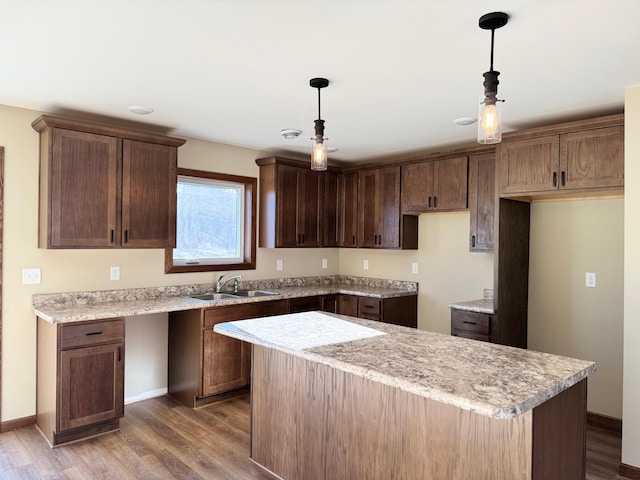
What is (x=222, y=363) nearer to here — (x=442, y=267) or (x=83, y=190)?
(x=83, y=190)

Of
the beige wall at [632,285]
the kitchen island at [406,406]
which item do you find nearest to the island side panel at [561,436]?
the kitchen island at [406,406]

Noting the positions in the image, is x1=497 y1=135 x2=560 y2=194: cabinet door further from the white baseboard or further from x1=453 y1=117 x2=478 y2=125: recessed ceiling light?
the white baseboard

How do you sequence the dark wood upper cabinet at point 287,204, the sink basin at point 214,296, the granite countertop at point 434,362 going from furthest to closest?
1. the dark wood upper cabinet at point 287,204
2. the sink basin at point 214,296
3. the granite countertop at point 434,362

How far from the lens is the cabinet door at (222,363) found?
377 cm

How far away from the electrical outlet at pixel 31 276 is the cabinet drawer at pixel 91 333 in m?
0.61

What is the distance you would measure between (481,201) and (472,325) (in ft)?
3.65

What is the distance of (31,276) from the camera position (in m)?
3.34

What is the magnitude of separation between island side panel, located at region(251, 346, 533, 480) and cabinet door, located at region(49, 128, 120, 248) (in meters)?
1.61

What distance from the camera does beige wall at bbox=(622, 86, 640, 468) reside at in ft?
8.92

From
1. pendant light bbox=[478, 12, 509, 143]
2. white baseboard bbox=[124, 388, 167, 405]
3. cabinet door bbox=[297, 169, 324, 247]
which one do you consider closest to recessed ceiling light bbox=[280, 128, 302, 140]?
cabinet door bbox=[297, 169, 324, 247]

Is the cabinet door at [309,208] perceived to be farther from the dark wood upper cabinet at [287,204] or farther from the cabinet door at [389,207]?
the cabinet door at [389,207]

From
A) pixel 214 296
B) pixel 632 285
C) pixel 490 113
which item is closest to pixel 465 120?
pixel 632 285

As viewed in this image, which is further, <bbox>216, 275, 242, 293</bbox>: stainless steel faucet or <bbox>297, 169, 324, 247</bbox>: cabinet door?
<bbox>297, 169, 324, 247</bbox>: cabinet door

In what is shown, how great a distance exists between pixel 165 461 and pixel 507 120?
3.49 metres
